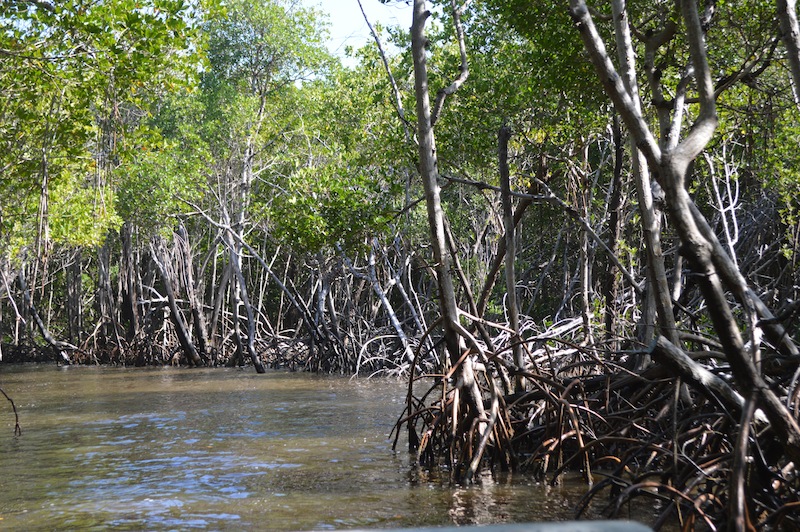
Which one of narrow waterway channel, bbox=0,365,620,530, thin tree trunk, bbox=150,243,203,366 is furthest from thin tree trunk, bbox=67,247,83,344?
narrow waterway channel, bbox=0,365,620,530

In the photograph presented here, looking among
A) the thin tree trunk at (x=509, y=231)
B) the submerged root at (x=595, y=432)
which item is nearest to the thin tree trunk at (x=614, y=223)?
the submerged root at (x=595, y=432)

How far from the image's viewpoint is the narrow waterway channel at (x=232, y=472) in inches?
221

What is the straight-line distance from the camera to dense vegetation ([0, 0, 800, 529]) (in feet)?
13.8

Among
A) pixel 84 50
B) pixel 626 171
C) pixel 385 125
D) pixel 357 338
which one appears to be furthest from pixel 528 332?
pixel 84 50

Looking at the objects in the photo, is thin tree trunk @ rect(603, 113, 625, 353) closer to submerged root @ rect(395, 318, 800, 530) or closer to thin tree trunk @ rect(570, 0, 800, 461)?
submerged root @ rect(395, 318, 800, 530)

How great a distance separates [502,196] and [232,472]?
314 cm

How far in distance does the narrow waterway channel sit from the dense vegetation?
1.37 ft

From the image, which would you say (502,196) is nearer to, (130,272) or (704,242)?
(704,242)

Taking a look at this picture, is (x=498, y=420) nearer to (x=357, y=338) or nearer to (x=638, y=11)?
(x=638, y=11)

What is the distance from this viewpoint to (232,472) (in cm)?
723

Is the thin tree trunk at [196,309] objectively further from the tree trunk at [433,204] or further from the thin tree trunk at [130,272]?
the tree trunk at [433,204]

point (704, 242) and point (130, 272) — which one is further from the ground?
point (130, 272)

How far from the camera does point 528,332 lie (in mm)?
13625

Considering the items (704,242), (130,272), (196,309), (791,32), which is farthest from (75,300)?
(704,242)
